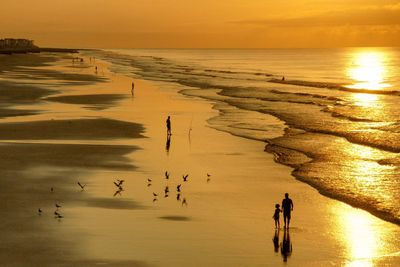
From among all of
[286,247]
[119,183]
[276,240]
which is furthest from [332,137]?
[286,247]

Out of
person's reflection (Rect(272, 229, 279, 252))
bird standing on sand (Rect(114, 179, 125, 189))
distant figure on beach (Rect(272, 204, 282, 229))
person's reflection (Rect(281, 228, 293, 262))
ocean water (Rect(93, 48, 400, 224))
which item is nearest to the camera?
person's reflection (Rect(281, 228, 293, 262))

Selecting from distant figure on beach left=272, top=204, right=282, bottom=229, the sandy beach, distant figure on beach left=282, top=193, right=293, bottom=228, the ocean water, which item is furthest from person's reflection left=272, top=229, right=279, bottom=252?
the ocean water

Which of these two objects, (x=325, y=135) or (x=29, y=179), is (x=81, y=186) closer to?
(x=29, y=179)

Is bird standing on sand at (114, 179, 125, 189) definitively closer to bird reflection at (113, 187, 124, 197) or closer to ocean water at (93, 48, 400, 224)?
bird reflection at (113, 187, 124, 197)

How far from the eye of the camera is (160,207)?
21516 millimetres

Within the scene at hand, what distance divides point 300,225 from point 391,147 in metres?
18.7

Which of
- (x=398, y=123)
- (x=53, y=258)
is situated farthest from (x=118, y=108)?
(x=53, y=258)

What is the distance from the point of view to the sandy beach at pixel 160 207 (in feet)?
55.3

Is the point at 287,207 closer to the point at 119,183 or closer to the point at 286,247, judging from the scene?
the point at 286,247

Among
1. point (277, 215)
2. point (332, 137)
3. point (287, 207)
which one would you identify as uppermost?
point (287, 207)

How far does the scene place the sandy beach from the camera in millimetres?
16859

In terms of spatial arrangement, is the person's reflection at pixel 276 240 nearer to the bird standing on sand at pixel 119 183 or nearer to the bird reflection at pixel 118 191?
the bird reflection at pixel 118 191

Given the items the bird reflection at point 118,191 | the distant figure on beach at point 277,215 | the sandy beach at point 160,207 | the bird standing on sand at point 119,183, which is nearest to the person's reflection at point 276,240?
the sandy beach at point 160,207

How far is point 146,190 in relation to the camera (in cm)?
2378
